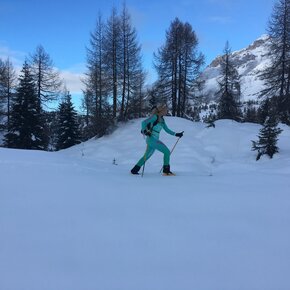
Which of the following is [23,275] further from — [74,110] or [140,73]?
[74,110]

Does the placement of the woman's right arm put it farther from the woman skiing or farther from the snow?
the snow

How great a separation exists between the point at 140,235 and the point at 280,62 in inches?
1072

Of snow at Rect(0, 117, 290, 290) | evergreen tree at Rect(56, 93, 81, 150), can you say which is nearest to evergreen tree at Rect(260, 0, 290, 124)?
evergreen tree at Rect(56, 93, 81, 150)

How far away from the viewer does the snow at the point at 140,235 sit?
6.75 feet

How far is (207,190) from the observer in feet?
15.4

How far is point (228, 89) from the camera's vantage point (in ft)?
106

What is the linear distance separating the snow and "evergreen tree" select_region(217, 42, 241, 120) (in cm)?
2790

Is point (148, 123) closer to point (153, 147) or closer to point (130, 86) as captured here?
point (153, 147)

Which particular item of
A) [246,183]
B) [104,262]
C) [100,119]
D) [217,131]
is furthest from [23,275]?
[100,119]

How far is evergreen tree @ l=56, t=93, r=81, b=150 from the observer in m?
30.5

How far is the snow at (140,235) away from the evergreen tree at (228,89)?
2790 cm

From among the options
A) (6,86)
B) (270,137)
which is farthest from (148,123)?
(6,86)

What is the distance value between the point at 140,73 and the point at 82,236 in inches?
1029

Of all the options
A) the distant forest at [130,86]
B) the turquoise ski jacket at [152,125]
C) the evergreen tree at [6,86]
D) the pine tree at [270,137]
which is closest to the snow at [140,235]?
the turquoise ski jacket at [152,125]
